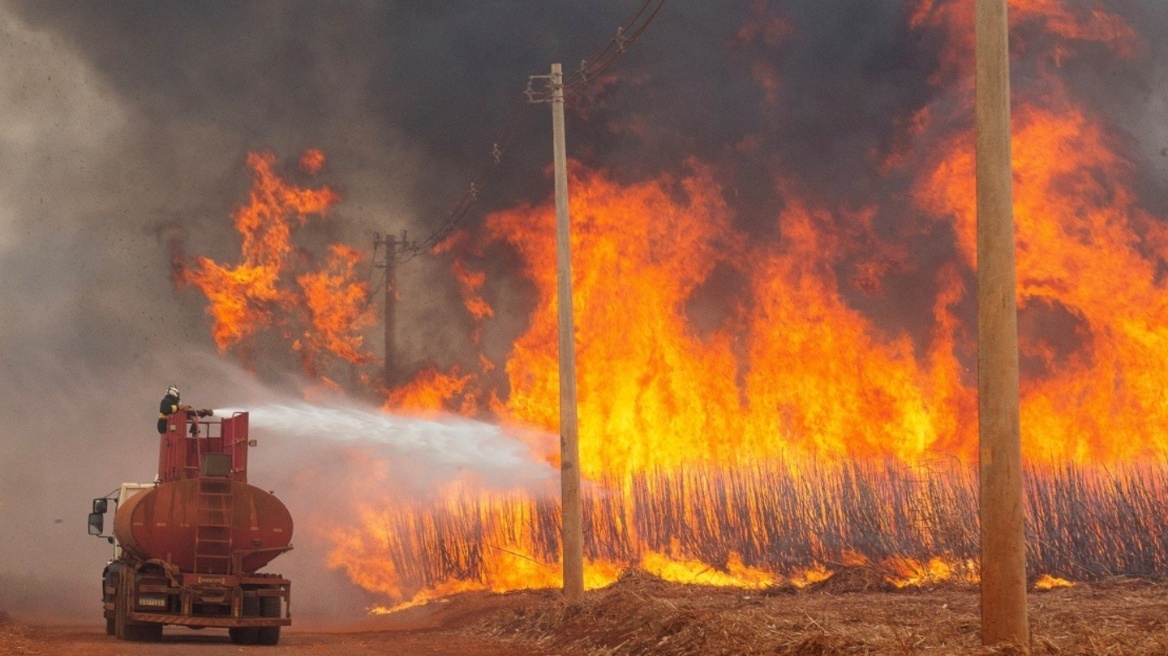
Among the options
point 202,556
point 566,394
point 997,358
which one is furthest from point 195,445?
point 997,358

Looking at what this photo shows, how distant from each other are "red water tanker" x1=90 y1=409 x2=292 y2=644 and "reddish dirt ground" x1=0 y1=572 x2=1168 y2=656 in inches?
23.1

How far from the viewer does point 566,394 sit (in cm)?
2570

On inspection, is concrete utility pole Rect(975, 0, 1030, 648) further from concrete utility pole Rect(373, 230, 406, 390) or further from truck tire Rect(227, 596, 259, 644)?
concrete utility pole Rect(373, 230, 406, 390)

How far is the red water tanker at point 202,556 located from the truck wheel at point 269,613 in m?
0.02

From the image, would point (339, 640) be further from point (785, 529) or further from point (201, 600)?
point (785, 529)

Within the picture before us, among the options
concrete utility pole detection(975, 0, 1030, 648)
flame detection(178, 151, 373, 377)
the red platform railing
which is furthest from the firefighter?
flame detection(178, 151, 373, 377)

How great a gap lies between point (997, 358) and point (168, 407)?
17594 mm

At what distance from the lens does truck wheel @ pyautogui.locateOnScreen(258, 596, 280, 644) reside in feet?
79.5

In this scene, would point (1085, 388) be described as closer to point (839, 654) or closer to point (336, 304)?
point (839, 654)

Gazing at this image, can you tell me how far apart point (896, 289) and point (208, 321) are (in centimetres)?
2272

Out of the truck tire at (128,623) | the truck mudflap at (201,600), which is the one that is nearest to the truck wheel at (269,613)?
the truck mudflap at (201,600)

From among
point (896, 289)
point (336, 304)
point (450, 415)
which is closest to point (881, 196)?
point (896, 289)

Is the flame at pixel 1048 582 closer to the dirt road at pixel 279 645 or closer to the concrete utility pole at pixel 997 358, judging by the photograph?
the dirt road at pixel 279 645

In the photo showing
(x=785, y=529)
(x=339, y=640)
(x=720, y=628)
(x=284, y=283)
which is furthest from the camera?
(x=284, y=283)
